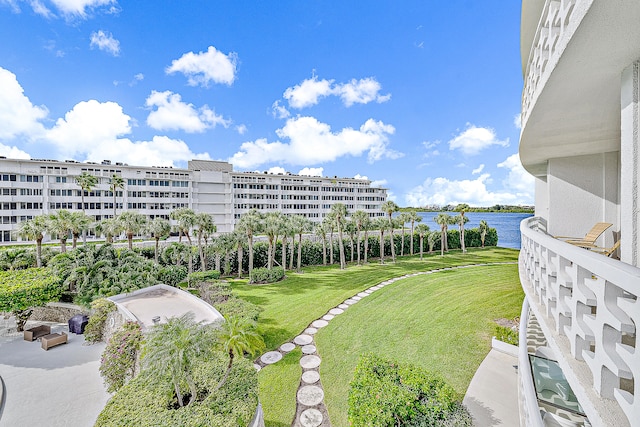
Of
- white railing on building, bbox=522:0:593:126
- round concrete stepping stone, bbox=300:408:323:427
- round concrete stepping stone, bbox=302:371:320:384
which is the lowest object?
round concrete stepping stone, bbox=300:408:323:427

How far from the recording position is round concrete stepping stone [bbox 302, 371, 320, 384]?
36.6ft

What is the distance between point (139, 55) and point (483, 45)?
31258 mm

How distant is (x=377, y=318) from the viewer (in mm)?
16703

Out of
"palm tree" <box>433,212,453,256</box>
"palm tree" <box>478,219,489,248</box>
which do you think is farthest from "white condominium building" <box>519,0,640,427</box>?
"palm tree" <box>478,219,489,248</box>

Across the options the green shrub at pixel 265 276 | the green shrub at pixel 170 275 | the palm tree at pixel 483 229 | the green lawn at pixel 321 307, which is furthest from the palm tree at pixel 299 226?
the palm tree at pixel 483 229

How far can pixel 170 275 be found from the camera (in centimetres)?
2361

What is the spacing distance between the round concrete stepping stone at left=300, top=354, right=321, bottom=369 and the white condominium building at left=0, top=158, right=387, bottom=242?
47821mm

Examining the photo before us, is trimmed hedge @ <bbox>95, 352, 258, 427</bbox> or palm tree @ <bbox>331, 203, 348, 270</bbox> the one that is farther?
palm tree @ <bbox>331, 203, 348, 270</bbox>

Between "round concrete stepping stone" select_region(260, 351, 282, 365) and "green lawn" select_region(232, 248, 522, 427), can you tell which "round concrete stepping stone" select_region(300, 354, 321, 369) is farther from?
"round concrete stepping stone" select_region(260, 351, 282, 365)

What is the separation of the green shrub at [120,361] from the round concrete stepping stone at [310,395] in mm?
7498

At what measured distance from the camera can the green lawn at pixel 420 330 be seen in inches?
436

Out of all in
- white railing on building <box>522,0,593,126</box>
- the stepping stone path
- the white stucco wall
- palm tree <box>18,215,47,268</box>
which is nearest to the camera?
white railing on building <box>522,0,593,126</box>

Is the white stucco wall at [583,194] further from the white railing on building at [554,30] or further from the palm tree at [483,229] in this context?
the palm tree at [483,229]

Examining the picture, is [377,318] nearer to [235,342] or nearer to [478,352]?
[478,352]
